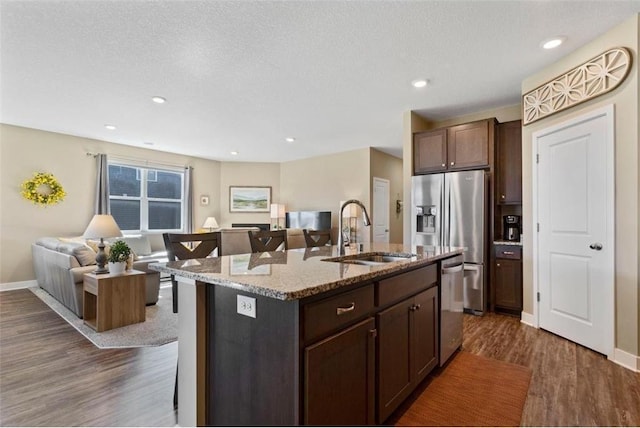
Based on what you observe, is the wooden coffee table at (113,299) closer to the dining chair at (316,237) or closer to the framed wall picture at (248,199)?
the dining chair at (316,237)

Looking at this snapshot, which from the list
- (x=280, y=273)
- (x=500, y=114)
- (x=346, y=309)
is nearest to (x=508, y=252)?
(x=500, y=114)

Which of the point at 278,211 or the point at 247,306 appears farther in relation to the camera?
the point at 278,211

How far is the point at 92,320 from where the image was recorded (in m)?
3.38

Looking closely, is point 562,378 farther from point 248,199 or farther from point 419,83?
point 248,199

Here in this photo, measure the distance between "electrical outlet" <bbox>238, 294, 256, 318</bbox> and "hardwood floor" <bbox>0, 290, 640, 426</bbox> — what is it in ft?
3.24

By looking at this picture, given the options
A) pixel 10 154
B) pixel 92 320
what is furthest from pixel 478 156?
pixel 10 154

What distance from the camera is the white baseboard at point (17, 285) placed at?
4887 millimetres

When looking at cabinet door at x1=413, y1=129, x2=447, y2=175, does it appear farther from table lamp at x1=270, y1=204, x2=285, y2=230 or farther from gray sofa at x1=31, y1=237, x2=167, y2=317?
table lamp at x1=270, y1=204, x2=285, y2=230

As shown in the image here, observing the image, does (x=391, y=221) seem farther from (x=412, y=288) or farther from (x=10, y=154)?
(x=10, y=154)

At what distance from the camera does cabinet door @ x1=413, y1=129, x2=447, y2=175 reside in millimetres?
4172

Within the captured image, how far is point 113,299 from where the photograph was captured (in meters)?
3.24

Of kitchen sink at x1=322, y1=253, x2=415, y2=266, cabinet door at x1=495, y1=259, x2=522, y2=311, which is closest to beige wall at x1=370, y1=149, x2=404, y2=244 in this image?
cabinet door at x1=495, y1=259, x2=522, y2=311

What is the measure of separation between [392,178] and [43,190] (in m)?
6.95

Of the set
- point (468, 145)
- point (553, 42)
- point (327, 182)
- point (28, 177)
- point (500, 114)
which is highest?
point (553, 42)
